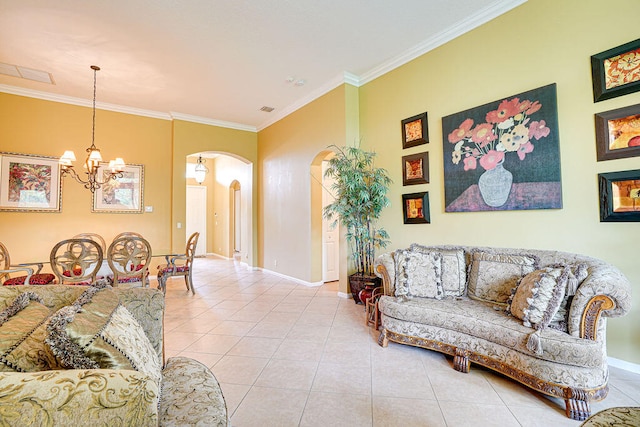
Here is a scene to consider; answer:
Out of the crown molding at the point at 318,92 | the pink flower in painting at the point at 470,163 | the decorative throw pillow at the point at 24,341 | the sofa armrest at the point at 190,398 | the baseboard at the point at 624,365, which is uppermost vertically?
the crown molding at the point at 318,92

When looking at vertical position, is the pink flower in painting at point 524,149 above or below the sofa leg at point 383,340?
above

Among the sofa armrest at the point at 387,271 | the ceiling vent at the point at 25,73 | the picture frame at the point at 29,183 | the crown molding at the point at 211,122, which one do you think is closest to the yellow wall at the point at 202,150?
the crown molding at the point at 211,122

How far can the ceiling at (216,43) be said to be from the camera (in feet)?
9.71

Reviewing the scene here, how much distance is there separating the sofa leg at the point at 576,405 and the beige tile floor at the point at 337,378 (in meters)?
0.07

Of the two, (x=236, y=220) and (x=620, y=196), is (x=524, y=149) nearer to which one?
(x=620, y=196)

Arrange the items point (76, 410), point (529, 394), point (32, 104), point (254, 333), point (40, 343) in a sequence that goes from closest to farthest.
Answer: point (76, 410), point (40, 343), point (529, 394), point (254, 333), point (32, 104)

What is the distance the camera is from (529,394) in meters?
1.99

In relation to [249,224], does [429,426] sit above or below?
below

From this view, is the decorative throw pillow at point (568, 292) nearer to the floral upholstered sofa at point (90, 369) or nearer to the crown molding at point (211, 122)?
the floral upholstered sofa at point (90, 369)

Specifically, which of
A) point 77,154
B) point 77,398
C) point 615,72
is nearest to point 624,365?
point 615,72

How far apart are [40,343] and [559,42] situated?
4011mm

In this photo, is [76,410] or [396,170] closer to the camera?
[76,410]

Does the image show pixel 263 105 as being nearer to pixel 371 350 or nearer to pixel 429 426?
pixel 371 350

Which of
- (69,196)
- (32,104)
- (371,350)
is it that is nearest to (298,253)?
(371,350)
